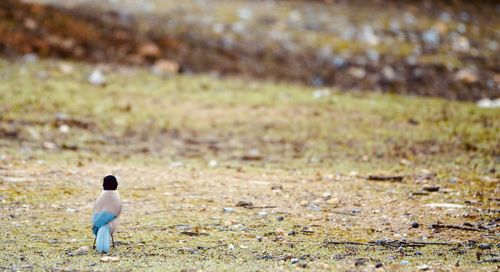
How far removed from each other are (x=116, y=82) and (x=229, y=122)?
2.26m

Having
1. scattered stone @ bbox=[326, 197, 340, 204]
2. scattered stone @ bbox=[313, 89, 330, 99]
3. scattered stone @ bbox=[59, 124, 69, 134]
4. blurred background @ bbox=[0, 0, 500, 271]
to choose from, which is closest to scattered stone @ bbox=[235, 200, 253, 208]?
blurred background @ bbox=[0, 0, 500, 271]

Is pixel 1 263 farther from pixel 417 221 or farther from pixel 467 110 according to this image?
pixel 467 110

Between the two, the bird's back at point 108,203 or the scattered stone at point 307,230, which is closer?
the bird's back at point 108,203

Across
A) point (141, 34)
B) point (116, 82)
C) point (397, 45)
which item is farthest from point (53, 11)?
point (397, 45)

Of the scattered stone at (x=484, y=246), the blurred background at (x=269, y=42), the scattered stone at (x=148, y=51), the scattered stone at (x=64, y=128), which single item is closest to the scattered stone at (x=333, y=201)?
the scattered stone at (x=484, y=246)

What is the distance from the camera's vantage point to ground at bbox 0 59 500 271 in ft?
14.3

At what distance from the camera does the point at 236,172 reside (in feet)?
22.1

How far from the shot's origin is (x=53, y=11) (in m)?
12.2

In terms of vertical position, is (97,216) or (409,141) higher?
(97,216)

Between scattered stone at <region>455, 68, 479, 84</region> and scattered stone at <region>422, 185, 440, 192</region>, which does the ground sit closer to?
scattered stone at <region>422, 185, 440, 192</region>

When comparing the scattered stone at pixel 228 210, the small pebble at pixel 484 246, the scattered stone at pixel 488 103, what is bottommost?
the scattered stone at pixel 488 103

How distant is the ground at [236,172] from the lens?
4.37m

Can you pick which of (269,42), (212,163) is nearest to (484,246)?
(212,163)

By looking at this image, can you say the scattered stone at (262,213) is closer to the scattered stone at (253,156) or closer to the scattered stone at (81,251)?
the scattered stone at (81,251)
